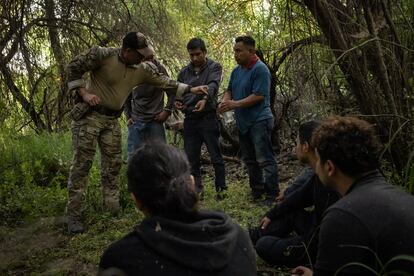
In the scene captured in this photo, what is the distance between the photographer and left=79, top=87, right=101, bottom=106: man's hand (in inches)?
174

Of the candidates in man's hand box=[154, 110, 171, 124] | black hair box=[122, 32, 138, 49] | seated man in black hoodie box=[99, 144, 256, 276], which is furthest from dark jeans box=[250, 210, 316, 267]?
man's hand box=[154, 110, 171, 124]

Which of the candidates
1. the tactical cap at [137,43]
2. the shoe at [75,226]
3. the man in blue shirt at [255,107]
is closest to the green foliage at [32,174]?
the shoe at [75,226]

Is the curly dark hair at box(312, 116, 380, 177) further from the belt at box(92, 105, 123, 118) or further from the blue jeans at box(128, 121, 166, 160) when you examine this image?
the blue jeans at box(128, 121, 166, 160)

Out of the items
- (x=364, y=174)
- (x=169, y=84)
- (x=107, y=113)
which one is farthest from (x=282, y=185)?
(x=364, y=174)

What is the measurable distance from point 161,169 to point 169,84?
3.34 meters

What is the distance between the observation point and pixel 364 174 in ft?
7.25

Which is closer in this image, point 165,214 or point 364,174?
point 165,214

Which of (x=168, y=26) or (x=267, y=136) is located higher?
(x=168, y=26)

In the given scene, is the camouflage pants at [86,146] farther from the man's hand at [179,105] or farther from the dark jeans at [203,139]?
the dark jeans at [203,139]

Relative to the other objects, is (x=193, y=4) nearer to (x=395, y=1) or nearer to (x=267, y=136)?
(x=267, y=136)

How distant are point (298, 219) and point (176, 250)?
78.1 inches

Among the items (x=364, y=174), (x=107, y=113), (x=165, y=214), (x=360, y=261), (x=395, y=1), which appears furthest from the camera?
(x=107, y=113)

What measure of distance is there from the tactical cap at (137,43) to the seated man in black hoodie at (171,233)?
271cm

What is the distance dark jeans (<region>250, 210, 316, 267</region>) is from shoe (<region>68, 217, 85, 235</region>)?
178cm
